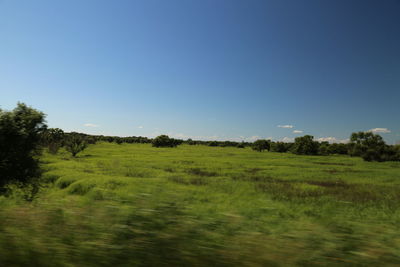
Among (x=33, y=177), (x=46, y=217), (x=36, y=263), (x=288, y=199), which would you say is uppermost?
(x=46, y=217)

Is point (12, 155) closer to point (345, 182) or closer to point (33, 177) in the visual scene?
point (33, 177)

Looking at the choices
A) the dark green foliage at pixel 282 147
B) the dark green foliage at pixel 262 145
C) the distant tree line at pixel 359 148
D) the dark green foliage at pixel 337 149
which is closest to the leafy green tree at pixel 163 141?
the dark green foliage at pixel 262 145

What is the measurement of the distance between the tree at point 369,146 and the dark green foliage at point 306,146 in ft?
44.6

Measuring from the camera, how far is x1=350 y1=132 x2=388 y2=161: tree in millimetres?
53694

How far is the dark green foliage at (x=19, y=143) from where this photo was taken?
13.0 metres

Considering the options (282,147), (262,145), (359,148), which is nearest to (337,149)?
(282,147)

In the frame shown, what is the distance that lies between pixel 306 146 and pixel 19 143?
80.5m

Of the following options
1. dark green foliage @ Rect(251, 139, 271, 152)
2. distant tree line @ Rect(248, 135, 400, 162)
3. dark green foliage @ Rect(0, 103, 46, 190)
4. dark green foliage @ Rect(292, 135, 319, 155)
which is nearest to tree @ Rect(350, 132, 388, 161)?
distant tree line @ Rect(248, 135, 400, 162)

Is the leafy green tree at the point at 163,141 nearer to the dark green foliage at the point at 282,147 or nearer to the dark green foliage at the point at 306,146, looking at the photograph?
the dark green foliage at the point at 282,147

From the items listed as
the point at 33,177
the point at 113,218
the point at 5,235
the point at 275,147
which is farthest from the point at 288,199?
the point at 275,147

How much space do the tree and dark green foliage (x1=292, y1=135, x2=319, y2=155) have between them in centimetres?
1360

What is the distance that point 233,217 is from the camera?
3783 millimetres

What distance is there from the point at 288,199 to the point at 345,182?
13185 millimetres

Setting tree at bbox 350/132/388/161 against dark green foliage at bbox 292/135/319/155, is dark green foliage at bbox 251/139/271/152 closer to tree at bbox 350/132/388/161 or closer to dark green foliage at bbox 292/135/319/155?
dark green foliage at bbox 292/135/319/155
